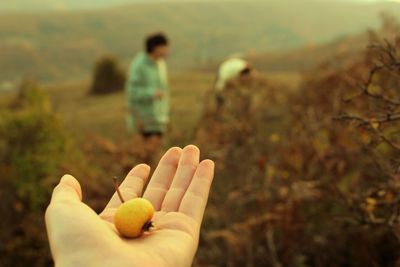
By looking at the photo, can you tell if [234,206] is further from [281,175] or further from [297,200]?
[297,200]

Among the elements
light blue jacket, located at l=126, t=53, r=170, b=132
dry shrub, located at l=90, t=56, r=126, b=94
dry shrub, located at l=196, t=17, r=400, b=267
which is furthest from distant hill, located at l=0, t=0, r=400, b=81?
dry shrub, located at l=196, t=17, r=400, b=267

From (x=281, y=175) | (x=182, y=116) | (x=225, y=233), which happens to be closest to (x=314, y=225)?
(x=281, y=175)

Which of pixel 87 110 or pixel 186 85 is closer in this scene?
pixel 87 110

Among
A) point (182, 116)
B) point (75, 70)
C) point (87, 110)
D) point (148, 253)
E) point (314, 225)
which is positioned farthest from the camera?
point (75, 70)

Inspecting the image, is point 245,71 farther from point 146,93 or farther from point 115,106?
point 115,106

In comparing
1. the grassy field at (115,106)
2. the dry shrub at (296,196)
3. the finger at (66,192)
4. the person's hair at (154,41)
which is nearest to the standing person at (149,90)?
the person's hair at (154,41)

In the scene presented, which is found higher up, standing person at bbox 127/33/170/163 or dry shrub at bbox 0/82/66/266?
standing person at bbox 127/33/170/163

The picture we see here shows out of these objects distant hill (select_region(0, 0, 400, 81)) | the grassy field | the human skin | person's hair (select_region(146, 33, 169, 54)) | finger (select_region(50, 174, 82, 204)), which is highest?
distant hill (select_region(0, 0, 400, 81))

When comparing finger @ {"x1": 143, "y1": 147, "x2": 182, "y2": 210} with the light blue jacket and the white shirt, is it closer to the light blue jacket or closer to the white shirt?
the light blue jacket

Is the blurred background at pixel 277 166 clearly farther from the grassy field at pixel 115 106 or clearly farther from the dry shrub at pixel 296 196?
the grassy field at pixel 115 106
